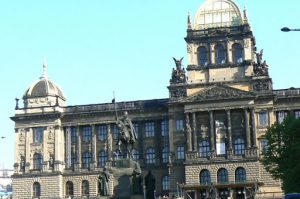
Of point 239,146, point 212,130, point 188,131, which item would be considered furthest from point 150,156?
point 239,146

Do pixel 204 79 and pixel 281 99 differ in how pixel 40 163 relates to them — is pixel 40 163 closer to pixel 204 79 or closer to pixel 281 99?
pixel 204 79

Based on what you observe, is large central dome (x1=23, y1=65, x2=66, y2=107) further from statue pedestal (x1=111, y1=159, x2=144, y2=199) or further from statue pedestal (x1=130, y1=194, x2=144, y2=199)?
statue pedestal (x1=130, y1=194, x2=144, y2=199)

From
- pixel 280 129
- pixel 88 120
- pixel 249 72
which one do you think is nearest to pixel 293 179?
pixel 280 129

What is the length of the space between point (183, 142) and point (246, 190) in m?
12.0

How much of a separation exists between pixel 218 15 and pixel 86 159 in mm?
31360

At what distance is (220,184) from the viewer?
90.4 metres

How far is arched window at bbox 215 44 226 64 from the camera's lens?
97625 millimetres

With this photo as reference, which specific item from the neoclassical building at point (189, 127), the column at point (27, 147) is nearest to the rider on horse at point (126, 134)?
the neoclassical building at point (189, 127)

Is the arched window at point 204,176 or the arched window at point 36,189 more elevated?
the arched window at point 204,176

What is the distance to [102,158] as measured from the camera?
100438 millimetres

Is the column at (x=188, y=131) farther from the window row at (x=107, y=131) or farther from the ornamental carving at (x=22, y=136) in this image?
the ornamental carving at (x=22, y=136)

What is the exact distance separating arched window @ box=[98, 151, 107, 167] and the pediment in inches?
Result: 654

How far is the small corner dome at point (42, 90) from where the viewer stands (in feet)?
338

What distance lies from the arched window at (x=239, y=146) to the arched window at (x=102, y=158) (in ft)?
70.0
